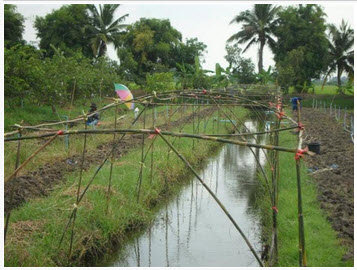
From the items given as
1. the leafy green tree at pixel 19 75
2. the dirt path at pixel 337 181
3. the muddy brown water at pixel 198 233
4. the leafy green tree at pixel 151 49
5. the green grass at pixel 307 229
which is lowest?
the muddy brown water at pixel 198 233

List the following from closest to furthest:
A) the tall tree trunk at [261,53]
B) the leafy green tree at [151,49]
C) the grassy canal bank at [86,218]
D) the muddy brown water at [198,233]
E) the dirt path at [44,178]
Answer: the grassy canal bank at [86,218]
the muddy brown water at [198,233]
the dirt path at [44,178]
the leafy green tree at [151,49]
the tall tree trunk at [261,53]

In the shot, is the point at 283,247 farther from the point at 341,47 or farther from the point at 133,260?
the point at 341,47

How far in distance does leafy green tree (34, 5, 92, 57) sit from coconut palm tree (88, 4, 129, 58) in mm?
524

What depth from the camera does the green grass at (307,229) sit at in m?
4.73

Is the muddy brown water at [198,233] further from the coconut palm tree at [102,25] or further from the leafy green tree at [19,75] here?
the coconut palm tree at [102,25]

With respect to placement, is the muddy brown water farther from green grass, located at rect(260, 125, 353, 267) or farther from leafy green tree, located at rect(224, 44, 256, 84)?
leafy green tree, located at rect(224, 44, 256, 84)

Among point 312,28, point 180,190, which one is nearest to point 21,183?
point 180,190

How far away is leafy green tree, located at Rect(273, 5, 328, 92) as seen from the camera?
105ft

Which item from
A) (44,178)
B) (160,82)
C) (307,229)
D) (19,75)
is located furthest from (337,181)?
(160,82)

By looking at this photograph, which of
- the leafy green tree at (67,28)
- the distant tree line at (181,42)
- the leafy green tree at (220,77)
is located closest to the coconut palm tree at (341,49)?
the distant tree line at (181,42)

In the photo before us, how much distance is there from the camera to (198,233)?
20.7ft

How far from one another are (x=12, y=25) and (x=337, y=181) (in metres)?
25.7

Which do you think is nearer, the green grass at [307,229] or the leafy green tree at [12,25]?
the green grass at [307,229]

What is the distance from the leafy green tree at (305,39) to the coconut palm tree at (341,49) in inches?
35.0
